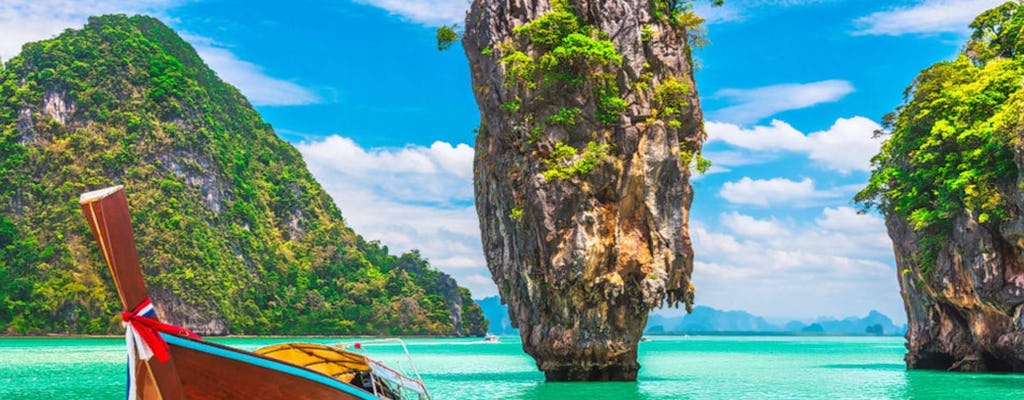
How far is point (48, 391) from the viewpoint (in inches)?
1041

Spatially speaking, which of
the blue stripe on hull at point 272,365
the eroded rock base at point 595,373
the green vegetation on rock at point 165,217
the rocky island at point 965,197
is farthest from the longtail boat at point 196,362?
the green vegetation on rock at point 165,217

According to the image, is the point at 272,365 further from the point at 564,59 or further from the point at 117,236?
the point at 564,59

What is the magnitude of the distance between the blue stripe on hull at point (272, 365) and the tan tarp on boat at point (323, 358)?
0.73m

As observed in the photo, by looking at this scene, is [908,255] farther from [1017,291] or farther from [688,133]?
[688,133]

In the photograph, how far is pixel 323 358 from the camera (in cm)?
1401

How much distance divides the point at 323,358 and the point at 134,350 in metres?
4.52

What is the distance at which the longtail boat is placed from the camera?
336 inches

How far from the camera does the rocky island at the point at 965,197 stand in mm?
27953

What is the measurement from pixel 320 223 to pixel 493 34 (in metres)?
109

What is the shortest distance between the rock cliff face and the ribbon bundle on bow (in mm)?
17666

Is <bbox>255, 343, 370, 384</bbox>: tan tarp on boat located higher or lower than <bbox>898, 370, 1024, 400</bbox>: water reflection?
higher

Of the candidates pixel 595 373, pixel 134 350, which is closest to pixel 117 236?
pixel 134 350

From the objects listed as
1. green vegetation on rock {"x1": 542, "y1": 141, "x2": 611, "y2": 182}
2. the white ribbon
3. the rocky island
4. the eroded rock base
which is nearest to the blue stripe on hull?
the white ribbon

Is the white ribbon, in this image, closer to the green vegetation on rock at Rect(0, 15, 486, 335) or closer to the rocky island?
the rocky island
